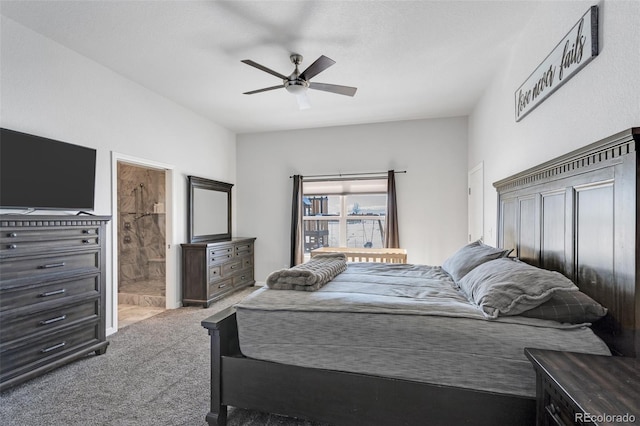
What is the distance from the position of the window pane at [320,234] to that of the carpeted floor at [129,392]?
2887 millimetres

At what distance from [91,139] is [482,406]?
3.88 m

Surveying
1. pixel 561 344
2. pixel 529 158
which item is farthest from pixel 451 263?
pixel 561 344

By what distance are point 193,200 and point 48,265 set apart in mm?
2300

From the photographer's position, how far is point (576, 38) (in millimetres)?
1733

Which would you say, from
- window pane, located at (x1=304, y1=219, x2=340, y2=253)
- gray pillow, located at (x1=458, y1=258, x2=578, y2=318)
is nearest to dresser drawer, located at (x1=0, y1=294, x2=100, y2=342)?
gray pillow, located at (x1=458, y1=258, x2=578, y2=318)

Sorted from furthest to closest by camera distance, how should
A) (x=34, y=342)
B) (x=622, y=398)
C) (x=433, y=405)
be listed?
(x=34, y=342)
(x=433, y=405)
(x=622, y=398)

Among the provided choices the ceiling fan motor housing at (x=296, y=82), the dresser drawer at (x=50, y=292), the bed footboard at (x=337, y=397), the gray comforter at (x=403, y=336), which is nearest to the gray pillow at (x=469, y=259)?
the gray comforter at (x=403, y=336)

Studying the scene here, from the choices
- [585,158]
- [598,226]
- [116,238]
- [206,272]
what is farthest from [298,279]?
[206,272]

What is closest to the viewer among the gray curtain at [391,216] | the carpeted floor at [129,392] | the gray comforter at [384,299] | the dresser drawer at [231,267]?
the gray comforter at [384,299]

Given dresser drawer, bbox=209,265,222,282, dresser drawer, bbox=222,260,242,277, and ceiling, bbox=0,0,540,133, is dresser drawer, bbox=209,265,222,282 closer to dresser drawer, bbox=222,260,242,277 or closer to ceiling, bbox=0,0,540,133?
dresser drawer, bbox=222,260,242,277

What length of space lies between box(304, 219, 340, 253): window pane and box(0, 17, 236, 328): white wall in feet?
7.00

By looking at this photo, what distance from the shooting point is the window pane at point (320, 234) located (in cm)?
559

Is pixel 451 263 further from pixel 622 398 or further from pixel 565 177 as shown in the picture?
pixel 622 398

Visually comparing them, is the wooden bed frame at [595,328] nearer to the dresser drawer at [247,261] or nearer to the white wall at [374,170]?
the white wall at [374,170]
